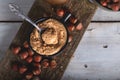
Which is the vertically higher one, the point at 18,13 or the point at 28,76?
the point at 18,13

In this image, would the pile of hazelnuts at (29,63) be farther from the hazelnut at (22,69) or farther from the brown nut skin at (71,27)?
the brown nut skin at (71,27)

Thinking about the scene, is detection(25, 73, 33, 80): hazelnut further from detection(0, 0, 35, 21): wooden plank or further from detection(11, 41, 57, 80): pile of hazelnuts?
detection(0, 0, 35, 21): wooden plank

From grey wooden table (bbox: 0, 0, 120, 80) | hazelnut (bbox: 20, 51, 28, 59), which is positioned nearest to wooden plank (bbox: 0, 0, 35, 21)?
grey wooden table (bbox: 0, 0, 120, 80)

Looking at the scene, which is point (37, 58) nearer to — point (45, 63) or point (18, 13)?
point (45, 63)

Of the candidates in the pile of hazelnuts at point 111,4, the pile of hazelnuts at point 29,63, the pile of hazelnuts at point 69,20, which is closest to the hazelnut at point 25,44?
the pile of hazelnuts at point 29,63

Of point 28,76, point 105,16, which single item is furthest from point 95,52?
point 28,76

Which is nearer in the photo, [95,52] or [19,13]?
[19,13]

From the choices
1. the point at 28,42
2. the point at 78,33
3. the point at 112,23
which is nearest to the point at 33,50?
the point at 28,42
